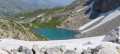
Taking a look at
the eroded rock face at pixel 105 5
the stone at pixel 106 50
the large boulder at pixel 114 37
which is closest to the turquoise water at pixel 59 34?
the eroded rock face at pixel 105 5

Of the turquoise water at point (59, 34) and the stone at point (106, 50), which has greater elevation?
the turquoise water at point (59, 34)

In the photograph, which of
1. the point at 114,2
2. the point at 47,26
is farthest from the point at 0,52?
the point at 47,26

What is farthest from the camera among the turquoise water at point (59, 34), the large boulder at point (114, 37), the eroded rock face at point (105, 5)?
the eroded rock face at point (105, 5)

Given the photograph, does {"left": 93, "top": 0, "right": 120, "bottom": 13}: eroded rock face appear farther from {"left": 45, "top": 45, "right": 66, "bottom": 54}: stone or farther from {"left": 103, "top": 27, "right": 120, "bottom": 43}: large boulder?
{"left": 45, "top": 45, "right": 66, "bottom": 54}: stone

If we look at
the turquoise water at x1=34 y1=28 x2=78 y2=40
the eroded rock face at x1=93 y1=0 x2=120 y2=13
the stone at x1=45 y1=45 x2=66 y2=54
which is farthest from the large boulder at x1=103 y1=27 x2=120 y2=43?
the eroded rock face at x1=93 y1=0 x2=120 y2=13

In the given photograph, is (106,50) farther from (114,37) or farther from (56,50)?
(114,37)

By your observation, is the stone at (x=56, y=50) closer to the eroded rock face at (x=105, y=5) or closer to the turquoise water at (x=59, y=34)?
the turquoise water at (x=59, y=34)

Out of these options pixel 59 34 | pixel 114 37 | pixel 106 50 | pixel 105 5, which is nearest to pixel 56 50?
pixel 106 50

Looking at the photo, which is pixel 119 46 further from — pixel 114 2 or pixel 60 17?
pixel 60 17
